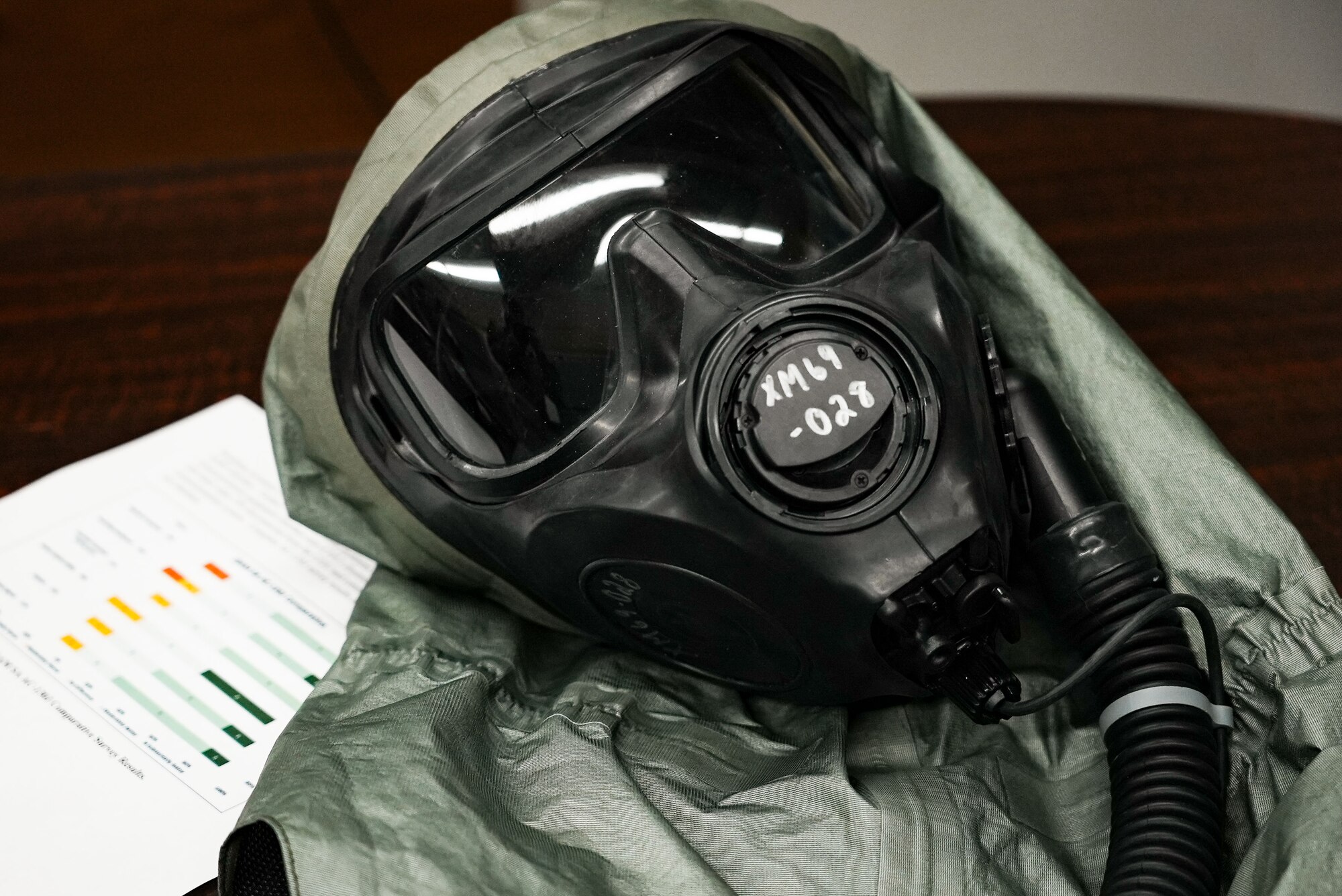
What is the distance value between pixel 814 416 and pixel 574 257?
0.63 ft

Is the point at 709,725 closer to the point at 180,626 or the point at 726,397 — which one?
the point at 726,397

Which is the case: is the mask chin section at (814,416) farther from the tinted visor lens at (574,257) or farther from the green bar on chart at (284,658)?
the green bar on chart at (284,658)

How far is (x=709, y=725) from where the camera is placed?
0.87 meters

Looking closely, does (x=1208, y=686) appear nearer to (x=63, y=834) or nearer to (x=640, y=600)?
(x=640, y=600)

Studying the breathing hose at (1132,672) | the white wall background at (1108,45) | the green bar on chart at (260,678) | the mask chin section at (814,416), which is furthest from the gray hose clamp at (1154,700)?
the white wall background at (1108,45)

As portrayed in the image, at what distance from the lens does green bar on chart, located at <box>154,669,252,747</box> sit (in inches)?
36.9

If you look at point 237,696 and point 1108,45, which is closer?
point 237,696

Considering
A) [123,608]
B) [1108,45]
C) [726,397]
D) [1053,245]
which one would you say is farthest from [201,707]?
[1108,45]

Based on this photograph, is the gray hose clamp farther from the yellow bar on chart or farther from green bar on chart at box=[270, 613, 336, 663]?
the yellow bar on chart

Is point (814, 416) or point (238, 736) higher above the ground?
point (814, 416)

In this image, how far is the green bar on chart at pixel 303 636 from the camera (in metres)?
1.01

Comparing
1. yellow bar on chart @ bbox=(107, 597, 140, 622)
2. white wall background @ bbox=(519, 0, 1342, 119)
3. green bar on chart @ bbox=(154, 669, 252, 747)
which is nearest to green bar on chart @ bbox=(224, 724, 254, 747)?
green bar on chart @ bbox=(154, 669, 252, 747)

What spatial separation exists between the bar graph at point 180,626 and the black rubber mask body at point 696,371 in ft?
0.66

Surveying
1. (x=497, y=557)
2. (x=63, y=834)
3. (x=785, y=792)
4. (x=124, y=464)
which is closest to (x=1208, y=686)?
(x=785, y=792)
